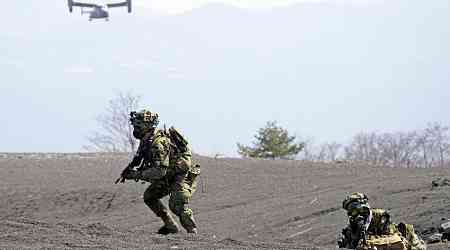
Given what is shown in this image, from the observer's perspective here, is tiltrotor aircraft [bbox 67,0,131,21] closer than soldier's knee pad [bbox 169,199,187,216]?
No

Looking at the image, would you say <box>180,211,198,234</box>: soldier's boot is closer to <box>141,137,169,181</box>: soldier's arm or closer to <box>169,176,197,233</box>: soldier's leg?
<box>169,176,197,233</box>: soldier's leg

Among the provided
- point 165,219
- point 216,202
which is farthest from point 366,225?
point 216,202

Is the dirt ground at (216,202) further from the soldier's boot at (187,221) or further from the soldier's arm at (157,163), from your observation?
the soldier's arm at (157,163)

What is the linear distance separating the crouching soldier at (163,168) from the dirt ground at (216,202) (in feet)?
1.72

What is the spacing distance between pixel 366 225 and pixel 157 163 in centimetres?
324

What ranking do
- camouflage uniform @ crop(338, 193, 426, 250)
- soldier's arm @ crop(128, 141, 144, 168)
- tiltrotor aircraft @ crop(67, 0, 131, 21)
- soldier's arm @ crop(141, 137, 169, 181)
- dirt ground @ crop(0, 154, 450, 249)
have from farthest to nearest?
tiltrotor aircraft @ crop(67, 0, 131, 21), soldier's arm @ crop(128, 141, 144, 168), soldier's arm @ crop(141, 137, 169, 181), dirt ground @ crop(0, 154, 450, 249), camouflage uniform @ crop(338, 193, 426, 250)

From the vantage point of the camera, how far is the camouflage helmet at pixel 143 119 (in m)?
11.8

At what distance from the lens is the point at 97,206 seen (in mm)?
28047

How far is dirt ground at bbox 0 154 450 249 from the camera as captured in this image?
1090 centimetres

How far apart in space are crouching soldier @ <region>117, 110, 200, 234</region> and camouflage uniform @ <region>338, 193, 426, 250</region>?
279 cm

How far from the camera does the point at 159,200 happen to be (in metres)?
12.3

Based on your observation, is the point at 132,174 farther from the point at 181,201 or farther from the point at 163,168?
the point at 181,201

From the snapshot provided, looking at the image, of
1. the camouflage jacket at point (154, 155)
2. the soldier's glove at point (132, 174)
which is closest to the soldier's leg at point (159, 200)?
the camouflage jacket at point (154, 155)

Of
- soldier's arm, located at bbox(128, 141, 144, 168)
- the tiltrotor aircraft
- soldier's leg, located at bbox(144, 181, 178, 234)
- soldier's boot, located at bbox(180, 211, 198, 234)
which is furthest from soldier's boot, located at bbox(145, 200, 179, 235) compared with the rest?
the tiltrotor aircraft
